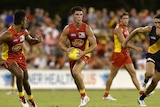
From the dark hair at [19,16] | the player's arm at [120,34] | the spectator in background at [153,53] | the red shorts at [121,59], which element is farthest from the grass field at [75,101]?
the dark hair at [19,16]

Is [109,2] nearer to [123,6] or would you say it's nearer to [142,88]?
[123,6]

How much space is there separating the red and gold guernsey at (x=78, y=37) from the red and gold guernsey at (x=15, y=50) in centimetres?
166

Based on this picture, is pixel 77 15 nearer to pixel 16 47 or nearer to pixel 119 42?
pixel 16 47

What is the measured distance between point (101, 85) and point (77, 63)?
1183 centimetres

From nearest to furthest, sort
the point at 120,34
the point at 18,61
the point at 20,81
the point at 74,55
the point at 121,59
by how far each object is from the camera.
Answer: the point at 20,81
the point at 18,61
the point at 74,55
the point at 120,34
the point at 121,59

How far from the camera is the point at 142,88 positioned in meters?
19.2

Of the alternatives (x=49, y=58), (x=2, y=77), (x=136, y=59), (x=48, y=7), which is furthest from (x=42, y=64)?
(x=48, y=7)

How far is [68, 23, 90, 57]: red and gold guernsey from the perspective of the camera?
55.6ft

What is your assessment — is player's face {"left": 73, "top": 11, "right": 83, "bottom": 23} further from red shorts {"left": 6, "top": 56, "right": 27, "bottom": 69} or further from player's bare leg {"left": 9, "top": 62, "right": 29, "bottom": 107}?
player's bare leg {"left": 9, "top": 62, "right": 29, "bottom": 107}

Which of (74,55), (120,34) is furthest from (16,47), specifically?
(120,34)

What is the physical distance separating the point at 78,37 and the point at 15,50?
1.97 meters

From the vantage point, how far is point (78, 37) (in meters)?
17.0

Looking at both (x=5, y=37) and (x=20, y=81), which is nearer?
(x=20, y=81)

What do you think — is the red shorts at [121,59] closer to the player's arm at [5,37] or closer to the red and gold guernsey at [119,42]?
the red and gold guernsey at [119,42]
